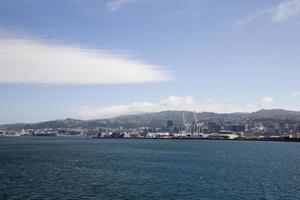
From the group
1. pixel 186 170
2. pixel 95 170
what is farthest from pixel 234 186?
pixel 95 170

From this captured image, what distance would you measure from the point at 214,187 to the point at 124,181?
13164mm

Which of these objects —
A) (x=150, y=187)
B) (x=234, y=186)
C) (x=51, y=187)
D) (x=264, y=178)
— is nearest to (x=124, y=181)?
(x=150, y=187)

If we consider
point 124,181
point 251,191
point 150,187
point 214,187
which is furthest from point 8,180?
point 251,191

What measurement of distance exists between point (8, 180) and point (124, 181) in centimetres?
1675

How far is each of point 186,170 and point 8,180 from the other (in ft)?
105

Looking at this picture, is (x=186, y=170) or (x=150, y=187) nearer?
(x=150, y=187)

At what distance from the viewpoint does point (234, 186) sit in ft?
193

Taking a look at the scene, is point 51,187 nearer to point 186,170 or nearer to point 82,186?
point 82,186

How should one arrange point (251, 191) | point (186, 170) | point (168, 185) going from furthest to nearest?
1. point (186, 170)
2. point (168, 185)
3. point (251, 191)

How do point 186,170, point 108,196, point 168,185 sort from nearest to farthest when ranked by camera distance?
point 108,196 → point 168,185 → point 186,170

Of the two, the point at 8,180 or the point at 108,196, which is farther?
the point at 8,180

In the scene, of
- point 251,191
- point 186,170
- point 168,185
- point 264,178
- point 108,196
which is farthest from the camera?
point 186,170

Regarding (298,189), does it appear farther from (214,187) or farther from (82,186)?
(82,186)

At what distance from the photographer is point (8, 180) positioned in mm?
61844
